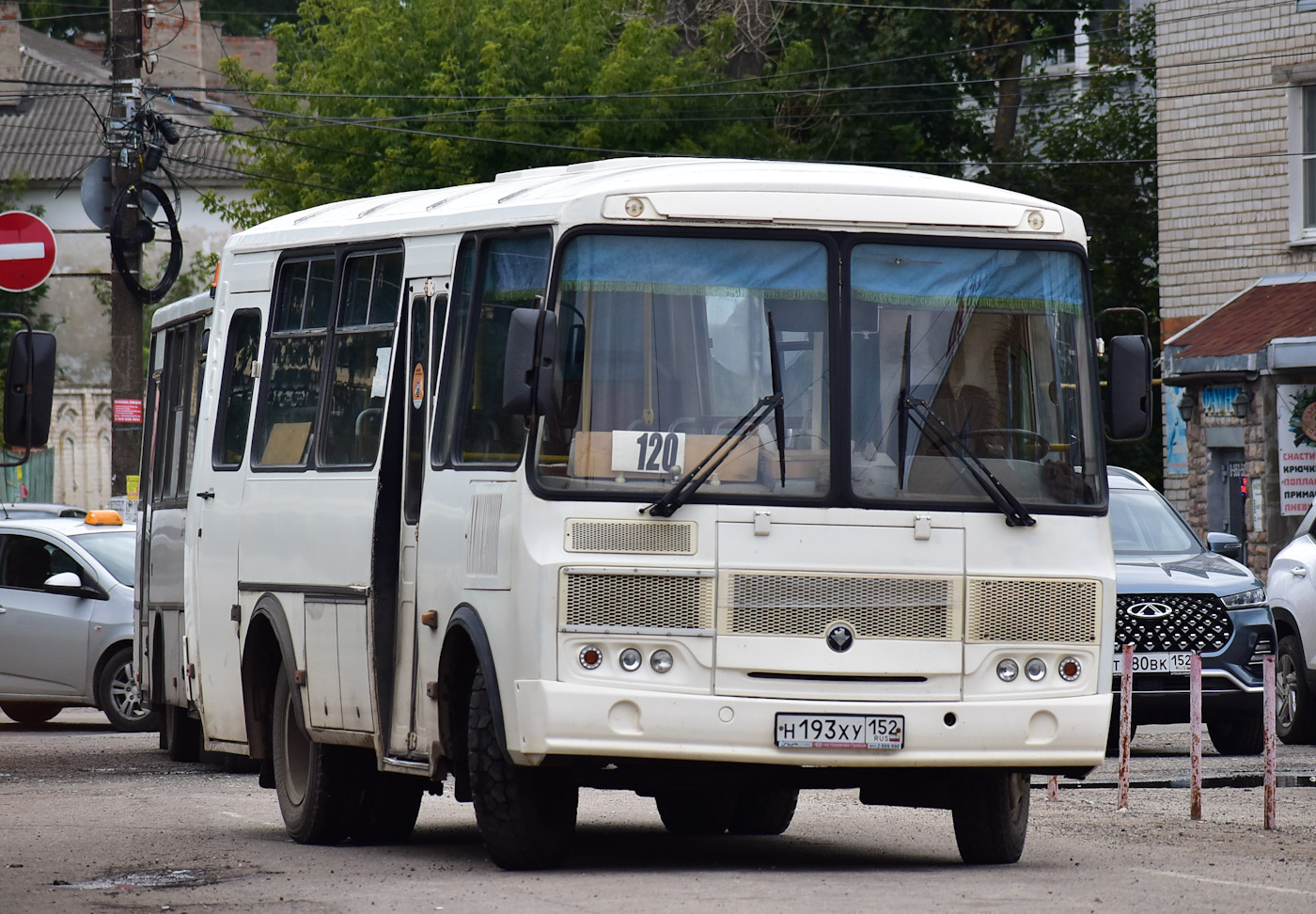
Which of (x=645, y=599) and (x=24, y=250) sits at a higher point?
(x=24, y=250)

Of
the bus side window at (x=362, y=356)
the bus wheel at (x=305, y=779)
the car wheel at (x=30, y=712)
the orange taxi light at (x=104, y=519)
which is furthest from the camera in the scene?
the car wheel at (x=30, y=712)

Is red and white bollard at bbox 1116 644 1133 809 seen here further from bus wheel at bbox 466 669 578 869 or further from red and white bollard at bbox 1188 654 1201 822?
bus wheel at bbox 466 669 578 869

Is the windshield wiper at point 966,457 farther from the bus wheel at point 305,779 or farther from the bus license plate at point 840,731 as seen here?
the bus wheel at point 305,779

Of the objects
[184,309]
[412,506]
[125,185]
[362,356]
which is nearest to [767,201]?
[412,506]

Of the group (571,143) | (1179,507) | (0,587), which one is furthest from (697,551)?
(571,143)

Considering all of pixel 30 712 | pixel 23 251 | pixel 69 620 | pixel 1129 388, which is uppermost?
pixel 23 251

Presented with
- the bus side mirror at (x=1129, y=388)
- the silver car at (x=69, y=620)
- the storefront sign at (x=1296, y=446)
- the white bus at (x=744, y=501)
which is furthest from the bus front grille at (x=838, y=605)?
the storefront sign at (x=1296, y=446)

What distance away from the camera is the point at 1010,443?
1049 centimetres

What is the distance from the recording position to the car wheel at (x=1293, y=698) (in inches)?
725

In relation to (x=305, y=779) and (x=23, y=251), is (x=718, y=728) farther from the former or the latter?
(x=23, y=251)

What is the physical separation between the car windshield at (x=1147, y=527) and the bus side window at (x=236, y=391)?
23.3 feet

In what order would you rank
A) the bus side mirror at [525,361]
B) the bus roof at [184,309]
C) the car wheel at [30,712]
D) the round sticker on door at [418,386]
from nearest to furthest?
the bus side mirror at [525,361] → the round sticker on door at [418,386] → the bus roof at [184,309] → the car wheel at [30,712]

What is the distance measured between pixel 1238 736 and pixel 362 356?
27.3 ft

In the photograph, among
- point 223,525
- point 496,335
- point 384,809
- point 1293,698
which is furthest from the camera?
point 1293,698
